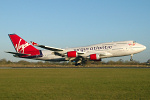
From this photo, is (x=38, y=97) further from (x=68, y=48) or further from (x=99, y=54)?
(x=68, y=48)

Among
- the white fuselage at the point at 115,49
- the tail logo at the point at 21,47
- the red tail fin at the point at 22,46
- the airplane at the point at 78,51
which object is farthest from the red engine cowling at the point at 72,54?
the tail logo at the point at 21,47

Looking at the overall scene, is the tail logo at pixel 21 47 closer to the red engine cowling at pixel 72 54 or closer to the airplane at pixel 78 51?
the airplane at pixel 78 51

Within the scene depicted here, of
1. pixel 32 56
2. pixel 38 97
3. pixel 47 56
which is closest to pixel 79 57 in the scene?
pixel 47 56

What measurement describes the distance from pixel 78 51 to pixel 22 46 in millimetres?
13473

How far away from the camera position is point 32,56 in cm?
5222

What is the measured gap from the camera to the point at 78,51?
4947 centimetres

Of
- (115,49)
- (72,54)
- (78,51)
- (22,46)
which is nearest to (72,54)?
(72,54)

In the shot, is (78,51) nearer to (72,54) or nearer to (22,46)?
(72,54)

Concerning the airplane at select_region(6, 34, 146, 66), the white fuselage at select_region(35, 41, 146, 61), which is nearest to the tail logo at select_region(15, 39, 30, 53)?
the airplane at select_region(6, 34, 146, 66)

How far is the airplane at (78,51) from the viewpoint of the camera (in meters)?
46.6

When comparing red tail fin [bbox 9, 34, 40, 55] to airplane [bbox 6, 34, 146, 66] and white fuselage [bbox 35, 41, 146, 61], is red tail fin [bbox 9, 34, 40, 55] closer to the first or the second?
airplane [bbox 6, 34, 146, 66]

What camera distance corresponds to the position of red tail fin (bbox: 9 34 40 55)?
52531 mm


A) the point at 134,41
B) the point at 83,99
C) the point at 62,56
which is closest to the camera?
the point at 83,99

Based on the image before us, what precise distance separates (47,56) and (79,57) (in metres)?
7.62
